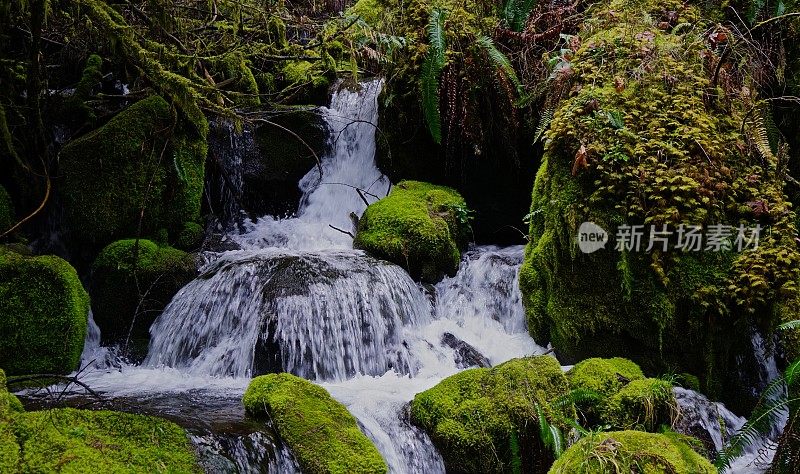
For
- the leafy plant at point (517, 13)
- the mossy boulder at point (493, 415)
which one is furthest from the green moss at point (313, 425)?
the leafy plant at point (517, 13)

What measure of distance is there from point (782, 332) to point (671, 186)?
4.63 ft

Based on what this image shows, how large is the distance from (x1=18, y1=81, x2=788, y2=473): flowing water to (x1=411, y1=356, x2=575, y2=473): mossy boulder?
0.16 m

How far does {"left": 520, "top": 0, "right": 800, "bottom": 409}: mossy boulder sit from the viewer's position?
464 cm

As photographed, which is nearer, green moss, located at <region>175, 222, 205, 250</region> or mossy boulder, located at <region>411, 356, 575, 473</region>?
mossy boulder, located at <region>411, 356, 575, 473</region>

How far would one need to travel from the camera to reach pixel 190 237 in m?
7.78

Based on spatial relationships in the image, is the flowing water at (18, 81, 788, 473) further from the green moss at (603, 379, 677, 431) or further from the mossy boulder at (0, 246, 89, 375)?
the mossy boulder at (0, 246, 89, 375)

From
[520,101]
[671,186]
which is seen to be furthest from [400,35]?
[671,186]

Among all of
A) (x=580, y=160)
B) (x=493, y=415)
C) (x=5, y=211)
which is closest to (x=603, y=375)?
(x=493, y=415)

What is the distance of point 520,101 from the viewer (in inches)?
283

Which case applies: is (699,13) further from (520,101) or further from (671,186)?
(671,186)

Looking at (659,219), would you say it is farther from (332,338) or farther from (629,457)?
(332,338)

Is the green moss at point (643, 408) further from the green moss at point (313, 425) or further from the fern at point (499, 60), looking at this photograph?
the fern at point (499, 60)

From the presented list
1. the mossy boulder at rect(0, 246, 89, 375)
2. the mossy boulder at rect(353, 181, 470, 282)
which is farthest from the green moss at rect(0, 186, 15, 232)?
the mossy boulder at rect(353, 181, 470, 282)

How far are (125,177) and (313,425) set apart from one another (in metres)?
5.10
